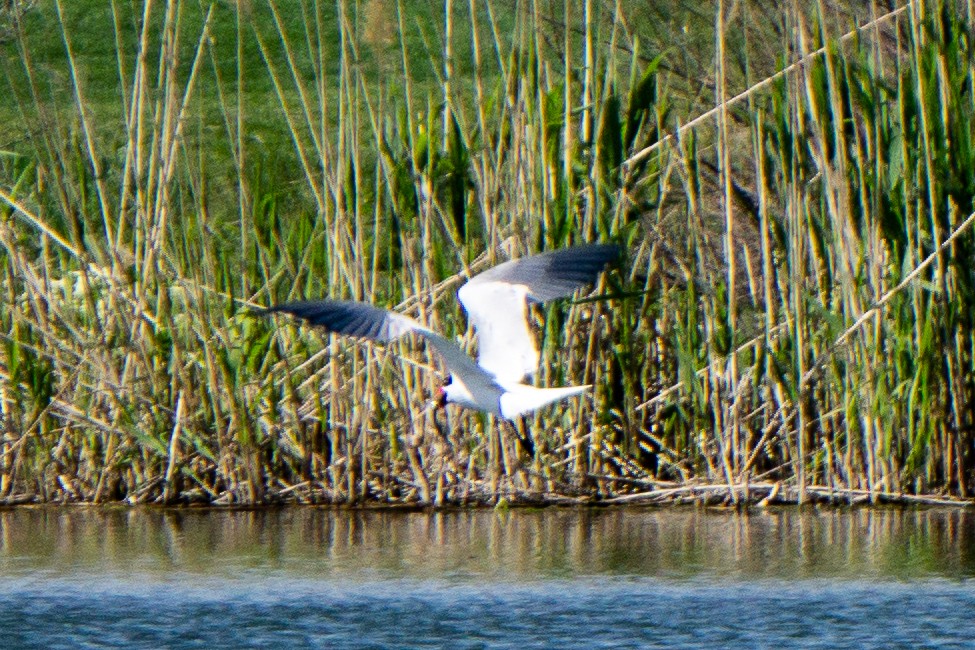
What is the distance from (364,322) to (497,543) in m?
0.92

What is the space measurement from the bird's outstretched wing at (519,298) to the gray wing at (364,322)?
22 cm

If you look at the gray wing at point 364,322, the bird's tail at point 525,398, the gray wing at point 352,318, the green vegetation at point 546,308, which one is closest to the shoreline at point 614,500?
the green vegetation at point 546,308

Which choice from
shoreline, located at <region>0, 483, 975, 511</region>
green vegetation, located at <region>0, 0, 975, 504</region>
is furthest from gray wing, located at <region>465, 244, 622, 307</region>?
shoreline, located at <region>0, 483, 975, 511</region>

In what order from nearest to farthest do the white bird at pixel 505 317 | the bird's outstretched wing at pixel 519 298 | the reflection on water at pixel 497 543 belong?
the reflection on water at pixel 497 543 → the white bird at pixel 505 317 → the bird's outstretched wing at pixel 519 298

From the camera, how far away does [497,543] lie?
599 cm

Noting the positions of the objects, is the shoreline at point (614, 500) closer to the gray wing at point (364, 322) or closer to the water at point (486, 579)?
the water at point (486, 579)

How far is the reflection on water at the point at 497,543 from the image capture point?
5539mm

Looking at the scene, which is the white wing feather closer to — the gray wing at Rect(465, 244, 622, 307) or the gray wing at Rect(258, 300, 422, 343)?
the gray wing at Rect(465, 244, 622, 307)

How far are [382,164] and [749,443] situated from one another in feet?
5.76

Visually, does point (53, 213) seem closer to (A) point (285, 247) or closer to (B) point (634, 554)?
A: (A) point (285, 247)

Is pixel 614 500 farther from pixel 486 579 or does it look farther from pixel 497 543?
pixel 486 579

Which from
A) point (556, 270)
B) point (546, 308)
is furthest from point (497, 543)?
point (546, 308)

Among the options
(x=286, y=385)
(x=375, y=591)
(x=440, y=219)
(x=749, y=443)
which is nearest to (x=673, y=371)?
(x=749, y=443)

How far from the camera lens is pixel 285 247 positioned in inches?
269
